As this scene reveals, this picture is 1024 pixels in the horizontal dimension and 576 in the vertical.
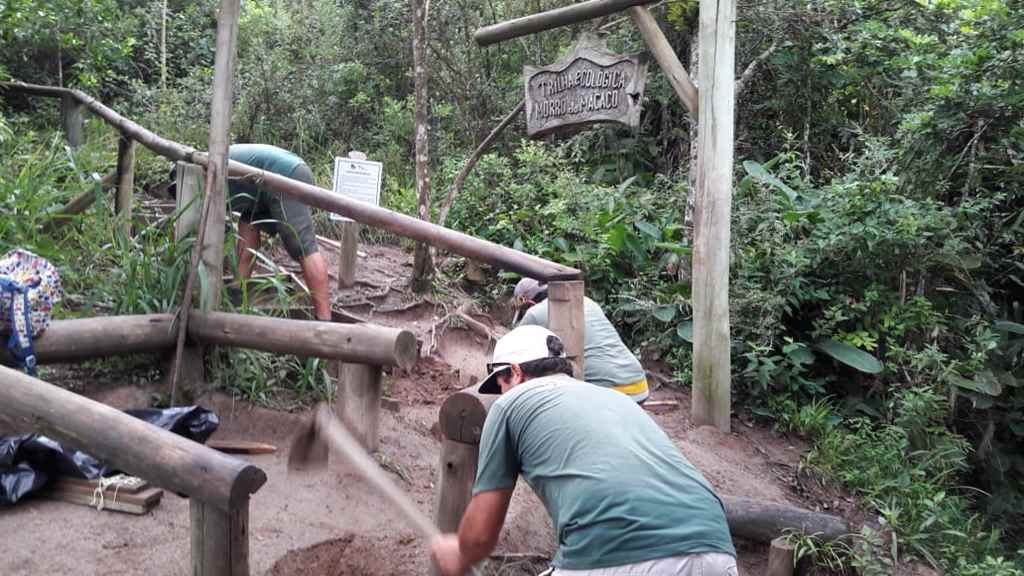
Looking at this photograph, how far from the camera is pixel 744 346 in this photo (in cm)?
664

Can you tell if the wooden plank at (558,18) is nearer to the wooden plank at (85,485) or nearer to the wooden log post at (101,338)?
the wooden log post at (101,338)

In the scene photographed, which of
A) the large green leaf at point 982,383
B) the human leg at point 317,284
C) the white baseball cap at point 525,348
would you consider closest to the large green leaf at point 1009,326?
the large green leaf at point 982,383

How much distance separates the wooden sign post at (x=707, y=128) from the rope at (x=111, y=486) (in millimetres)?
3291

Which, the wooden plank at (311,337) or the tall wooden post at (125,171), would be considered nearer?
the wooden plank at (311,337)

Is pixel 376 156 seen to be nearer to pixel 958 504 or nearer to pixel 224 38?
pixel 224 38

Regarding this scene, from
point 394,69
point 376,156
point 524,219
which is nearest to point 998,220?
point 524,219

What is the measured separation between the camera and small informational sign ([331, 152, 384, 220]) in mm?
6934

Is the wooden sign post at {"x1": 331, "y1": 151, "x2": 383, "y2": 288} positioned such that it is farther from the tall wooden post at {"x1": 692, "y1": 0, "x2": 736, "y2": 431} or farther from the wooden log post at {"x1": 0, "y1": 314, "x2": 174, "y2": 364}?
the tall wooden post at {"x1": 692, "y1": 0, "x2": 736, "y2": 431}

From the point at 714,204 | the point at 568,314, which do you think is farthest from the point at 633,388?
the point at 714,204

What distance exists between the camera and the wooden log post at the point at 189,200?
4.81 meters

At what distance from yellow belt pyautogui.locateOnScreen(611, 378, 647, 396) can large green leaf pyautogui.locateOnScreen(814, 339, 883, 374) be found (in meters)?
2.16

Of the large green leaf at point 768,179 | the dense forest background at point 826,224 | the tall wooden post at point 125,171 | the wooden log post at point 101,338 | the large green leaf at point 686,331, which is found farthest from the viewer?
the large green leaf at point 768,179

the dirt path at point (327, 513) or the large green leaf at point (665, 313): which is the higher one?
the large green leaf at point (665, 313)

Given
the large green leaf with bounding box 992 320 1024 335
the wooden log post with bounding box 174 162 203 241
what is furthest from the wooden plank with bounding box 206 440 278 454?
the large green leaf with bounding box 992 320 1024 335
